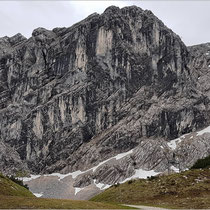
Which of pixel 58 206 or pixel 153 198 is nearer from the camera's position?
pixel 58 206

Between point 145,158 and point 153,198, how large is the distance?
94484 mm

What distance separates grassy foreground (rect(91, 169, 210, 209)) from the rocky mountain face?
284 feet

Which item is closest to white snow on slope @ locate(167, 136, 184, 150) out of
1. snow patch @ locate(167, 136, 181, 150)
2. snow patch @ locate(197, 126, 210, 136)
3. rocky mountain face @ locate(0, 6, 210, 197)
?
snow patch @ locate(167, 136, 181, 150)

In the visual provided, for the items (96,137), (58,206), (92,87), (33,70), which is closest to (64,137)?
(96,137)

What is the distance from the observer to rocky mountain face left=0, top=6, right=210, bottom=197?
6432 inches

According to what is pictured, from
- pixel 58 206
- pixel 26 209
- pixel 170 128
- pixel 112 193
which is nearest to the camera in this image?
pixel 26 209

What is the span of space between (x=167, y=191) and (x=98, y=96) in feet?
407

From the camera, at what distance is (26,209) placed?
32000 millimetres

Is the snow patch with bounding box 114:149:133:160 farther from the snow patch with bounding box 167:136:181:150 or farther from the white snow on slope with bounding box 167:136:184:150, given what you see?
the white snow on slope with bounding box 167:136:184:150

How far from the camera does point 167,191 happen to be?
53.1 m

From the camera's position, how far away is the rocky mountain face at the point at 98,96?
163 m

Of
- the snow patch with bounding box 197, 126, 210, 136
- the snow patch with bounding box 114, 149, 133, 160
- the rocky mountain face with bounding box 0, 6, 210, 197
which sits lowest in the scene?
the snow patch with bounding box 114, 149, 133, 160

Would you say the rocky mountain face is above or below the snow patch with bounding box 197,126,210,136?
above

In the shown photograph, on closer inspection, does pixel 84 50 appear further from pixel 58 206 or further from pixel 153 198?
pixel 58 206
